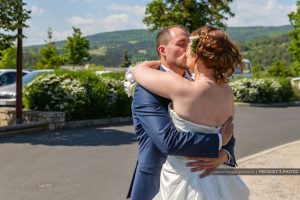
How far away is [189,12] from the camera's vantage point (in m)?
29.9

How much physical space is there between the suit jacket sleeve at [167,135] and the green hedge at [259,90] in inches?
888

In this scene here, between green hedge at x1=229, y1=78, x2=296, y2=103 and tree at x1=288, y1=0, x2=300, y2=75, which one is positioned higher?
tree at x1=288, y1=0, x2=300, y2=75

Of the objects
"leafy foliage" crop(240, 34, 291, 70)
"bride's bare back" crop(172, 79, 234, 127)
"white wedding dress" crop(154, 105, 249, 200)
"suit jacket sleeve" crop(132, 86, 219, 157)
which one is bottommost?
"leafy foliage" crop(240, 34, 291, 70)

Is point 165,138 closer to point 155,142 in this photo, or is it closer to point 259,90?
point 155,142

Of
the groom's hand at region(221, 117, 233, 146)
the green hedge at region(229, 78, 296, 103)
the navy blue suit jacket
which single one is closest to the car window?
the green hedge at region(229, 78, 296, 103)

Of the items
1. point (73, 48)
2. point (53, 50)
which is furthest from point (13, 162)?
point (73, 48)

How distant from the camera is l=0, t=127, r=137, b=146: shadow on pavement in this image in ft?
39.7

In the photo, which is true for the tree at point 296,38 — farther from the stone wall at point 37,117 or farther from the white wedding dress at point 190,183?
the white wedding dress at point 190,183

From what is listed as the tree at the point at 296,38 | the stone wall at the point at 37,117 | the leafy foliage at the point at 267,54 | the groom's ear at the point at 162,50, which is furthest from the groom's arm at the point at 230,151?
the leafy foliage at the point at 267,54

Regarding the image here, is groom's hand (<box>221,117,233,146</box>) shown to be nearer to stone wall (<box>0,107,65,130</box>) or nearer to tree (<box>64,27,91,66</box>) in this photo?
stone wall (<box>0,107,65,130</box>)

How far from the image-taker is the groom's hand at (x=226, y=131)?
8.91ft

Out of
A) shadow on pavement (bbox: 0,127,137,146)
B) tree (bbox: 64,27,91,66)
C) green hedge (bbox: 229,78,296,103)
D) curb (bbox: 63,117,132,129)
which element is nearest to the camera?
shadow on pavement (bbox: 0,127,137,146)

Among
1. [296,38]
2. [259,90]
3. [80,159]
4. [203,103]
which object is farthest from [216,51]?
[296,38]

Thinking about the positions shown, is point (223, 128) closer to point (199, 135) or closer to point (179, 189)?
point (199, 135)
